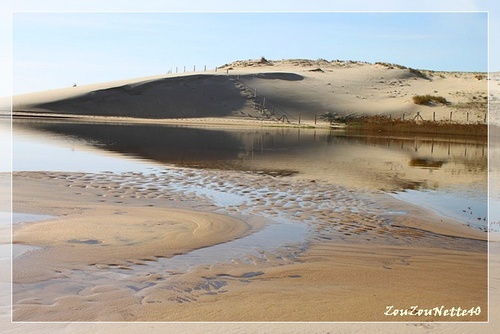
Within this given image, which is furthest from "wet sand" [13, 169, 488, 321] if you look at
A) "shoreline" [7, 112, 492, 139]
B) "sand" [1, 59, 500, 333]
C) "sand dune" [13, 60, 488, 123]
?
"sand dune" [13, 60, 488, 123]

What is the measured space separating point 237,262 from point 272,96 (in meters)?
42.8

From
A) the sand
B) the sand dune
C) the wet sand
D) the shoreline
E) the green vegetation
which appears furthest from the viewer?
the green vegetation

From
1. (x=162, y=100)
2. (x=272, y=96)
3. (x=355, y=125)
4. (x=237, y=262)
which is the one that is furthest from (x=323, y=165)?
(x=272, y=96)

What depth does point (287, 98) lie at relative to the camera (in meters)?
47.0

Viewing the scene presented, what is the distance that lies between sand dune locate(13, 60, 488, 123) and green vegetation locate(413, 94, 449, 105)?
1.81 ft

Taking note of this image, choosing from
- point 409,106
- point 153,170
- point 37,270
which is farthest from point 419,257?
point 409,106

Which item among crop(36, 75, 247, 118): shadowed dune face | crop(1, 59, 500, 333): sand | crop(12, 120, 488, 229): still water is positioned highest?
crop(36, 75, 247, 118): shadowed dune face

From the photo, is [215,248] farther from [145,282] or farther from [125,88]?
[125,88]

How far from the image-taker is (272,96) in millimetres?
47094

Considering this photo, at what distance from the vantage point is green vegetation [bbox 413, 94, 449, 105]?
139ft

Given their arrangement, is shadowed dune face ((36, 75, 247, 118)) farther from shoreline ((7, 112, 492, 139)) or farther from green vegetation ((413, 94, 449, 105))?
green vegetation ((413, 94, 449, 105))

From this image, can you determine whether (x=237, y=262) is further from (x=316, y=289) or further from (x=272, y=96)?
(x=272, y=96)

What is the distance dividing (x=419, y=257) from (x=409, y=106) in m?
38.2

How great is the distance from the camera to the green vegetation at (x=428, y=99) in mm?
42344
